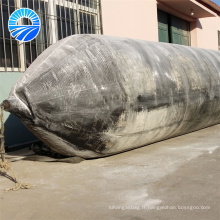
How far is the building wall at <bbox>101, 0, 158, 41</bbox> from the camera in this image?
8.73 meters

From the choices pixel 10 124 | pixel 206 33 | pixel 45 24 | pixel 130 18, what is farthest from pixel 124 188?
pixel 206 33

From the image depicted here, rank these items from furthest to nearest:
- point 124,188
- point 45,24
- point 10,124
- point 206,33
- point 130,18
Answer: point 206,33 → point 130,18 → point 45,24 → point 10,124 → point 124,188

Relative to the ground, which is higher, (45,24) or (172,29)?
(172,29)

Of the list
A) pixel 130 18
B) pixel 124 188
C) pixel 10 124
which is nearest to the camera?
pixel 124 188

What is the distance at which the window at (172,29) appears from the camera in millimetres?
12086

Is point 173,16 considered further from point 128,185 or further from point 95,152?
point 128,185

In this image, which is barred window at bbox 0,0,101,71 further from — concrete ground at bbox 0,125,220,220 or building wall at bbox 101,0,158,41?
concrete ground at bbox 0,125,220,220

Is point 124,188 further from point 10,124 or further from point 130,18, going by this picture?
point 130,18

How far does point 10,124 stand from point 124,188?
3402 mm

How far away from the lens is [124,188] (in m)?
3.31

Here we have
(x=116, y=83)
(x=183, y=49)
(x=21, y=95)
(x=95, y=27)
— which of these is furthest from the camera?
(x=95, y=27)

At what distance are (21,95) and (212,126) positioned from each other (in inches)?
189

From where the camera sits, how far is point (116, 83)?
4352 millimetres

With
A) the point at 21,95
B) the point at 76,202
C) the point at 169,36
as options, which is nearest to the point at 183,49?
the point at 21,95
